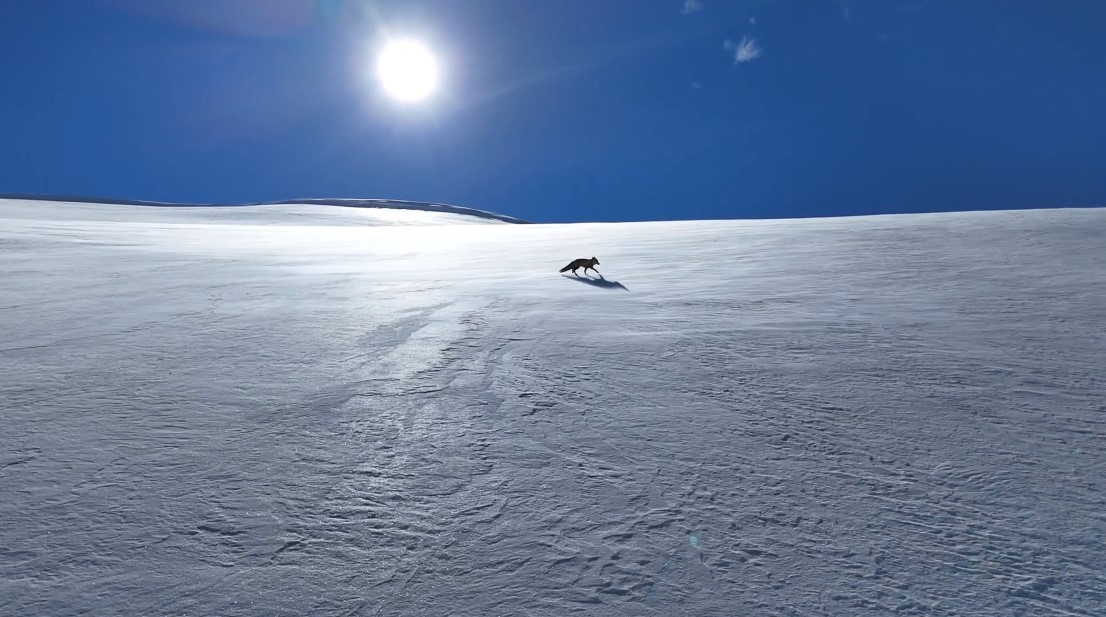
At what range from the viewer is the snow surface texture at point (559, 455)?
1.70 m

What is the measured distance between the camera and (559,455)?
239cm

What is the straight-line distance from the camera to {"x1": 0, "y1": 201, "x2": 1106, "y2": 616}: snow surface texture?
1701 millimetres

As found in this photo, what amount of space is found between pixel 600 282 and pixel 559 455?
12.8 feet

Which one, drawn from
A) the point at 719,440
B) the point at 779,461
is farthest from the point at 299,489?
the point at 779,461

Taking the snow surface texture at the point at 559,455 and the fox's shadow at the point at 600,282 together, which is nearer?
the snow surface texture at the point at 559,455

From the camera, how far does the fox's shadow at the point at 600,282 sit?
5859 mm

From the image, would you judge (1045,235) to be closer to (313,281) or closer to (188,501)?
(313,281)

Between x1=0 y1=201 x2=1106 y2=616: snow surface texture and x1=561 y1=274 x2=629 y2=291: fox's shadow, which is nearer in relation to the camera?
x1=0 y1=201 x2=1106 y2=616: snow surface texture

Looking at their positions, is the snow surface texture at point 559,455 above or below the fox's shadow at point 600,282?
below

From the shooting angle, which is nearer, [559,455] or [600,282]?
[559,455]

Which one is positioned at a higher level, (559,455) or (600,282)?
(600,282)

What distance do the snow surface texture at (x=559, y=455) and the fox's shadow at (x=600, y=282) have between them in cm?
96

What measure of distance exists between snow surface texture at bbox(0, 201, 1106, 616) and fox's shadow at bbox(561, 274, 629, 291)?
3.16ft

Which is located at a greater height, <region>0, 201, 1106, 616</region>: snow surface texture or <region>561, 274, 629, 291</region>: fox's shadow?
<region>561, 274, 629, 291</region>: fox's shadow
